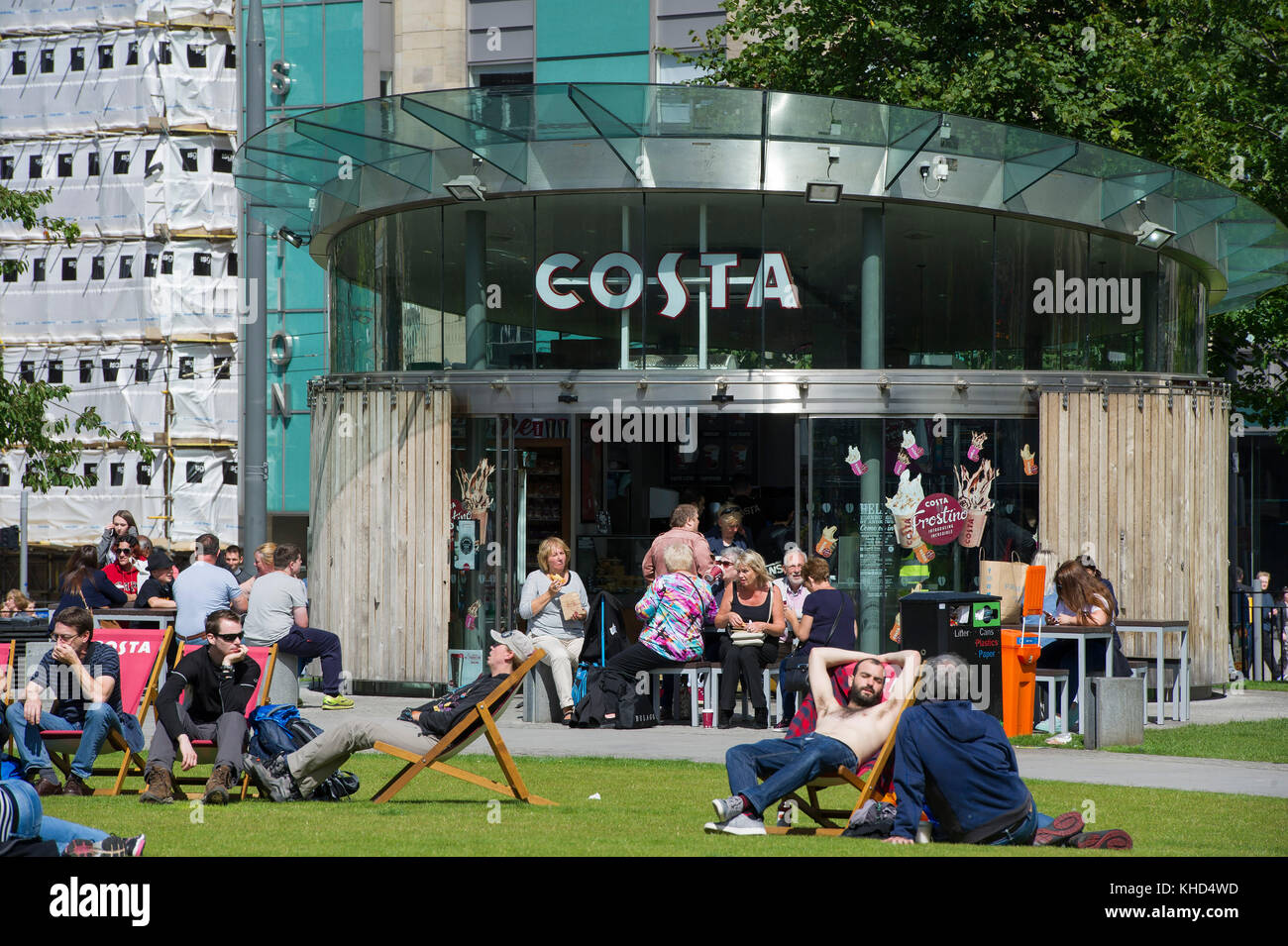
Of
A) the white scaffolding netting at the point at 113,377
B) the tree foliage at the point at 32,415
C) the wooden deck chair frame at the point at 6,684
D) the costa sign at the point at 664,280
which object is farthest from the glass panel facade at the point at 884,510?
the white scaffolding netting at the point at 113,377

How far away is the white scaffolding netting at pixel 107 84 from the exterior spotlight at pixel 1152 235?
28.7 meters

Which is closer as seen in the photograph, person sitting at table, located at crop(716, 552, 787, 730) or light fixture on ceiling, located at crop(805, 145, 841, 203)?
person sitting at table, located at crop(716, 552, 787, 730)

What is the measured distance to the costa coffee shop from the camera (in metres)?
15.3

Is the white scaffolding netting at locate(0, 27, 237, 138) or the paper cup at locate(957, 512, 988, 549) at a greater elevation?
the white scaffolding netting at locate(0, 27, 237, 138)

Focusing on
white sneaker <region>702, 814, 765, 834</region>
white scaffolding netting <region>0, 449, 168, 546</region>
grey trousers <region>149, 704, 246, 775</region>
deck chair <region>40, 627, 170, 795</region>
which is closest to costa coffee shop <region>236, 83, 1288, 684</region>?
deck chair <region>40, 627, 170, 795</region>

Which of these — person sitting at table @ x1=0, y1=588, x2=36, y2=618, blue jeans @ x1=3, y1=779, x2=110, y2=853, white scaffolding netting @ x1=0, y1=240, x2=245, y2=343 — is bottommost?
person sitting at table @ x1=0, y1=588, x2=36, y2=618

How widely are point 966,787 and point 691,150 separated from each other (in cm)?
933

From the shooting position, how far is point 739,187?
15.3 metres

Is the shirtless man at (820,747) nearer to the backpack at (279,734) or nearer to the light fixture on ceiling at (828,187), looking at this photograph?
the backpack at (279,734)

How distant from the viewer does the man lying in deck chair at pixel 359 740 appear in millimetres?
8953

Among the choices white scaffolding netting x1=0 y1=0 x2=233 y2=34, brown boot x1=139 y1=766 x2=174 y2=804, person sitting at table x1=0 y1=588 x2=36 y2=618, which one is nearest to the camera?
brown boot x1=139 y1=766 x2=174 y2=804

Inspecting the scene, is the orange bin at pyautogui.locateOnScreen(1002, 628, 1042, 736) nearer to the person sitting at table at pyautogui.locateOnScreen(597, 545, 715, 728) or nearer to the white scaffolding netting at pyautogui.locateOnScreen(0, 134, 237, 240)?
the person sitting at table at pyautogui.locateOnScreen(597, 545, 715, 728)

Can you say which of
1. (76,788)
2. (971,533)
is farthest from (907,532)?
A: (76,788)

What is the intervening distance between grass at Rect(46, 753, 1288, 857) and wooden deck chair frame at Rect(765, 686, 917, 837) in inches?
11.7
